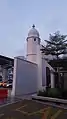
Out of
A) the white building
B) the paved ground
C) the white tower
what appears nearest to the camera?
the paved ground

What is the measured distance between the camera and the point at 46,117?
7918 millimetres

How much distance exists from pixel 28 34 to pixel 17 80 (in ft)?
47.2

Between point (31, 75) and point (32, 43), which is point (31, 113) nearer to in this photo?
point (31, 75)

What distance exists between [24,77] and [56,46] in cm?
544

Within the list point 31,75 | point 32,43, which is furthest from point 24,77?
point 32,43

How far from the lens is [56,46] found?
20.4 meters

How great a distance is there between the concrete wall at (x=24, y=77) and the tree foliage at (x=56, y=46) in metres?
3.02

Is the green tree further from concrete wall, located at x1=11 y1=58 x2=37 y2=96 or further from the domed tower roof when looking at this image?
the domed tower roof

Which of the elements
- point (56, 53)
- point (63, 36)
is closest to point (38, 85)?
point (56, 53)

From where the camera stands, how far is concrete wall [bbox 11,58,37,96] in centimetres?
1872

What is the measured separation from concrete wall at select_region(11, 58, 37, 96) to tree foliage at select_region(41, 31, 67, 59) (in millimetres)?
3023

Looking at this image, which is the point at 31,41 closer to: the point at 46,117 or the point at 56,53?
the point at 56,53

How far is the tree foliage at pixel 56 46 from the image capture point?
20.3m

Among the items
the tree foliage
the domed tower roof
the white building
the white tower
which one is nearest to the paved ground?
the white building
